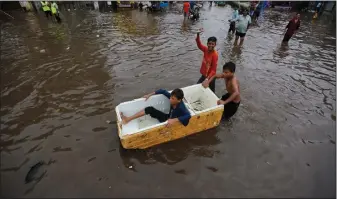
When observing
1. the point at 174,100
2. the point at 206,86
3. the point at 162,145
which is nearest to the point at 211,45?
the point at 206,86

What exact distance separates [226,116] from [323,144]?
215 cm

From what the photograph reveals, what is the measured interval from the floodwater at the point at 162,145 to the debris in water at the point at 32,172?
0.05m

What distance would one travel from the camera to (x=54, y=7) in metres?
13.6

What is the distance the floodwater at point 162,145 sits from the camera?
376cm

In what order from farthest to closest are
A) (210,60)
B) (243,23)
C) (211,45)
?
(243,23)
(210,60)
(211,45)

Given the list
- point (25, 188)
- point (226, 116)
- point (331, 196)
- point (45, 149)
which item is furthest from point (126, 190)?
point (331, 196)

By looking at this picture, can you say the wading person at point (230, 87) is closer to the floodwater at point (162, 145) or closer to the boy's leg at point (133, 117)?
the floodwater at point (162, 145)

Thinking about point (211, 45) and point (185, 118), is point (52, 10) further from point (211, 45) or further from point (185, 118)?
point (185, 118)

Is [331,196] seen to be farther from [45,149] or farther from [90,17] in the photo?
[90,17]

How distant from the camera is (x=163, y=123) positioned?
3855 millimetres

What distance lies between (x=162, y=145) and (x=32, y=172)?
244 centimetres

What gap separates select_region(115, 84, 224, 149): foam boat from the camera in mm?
3832

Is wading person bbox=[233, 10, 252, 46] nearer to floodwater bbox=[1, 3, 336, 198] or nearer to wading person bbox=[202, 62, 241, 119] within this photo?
floodwater bbox=[1, 3, 336, 198]

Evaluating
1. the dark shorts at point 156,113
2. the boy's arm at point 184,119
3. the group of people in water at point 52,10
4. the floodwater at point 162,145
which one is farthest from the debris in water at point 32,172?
the group of people in water at point 52,10
